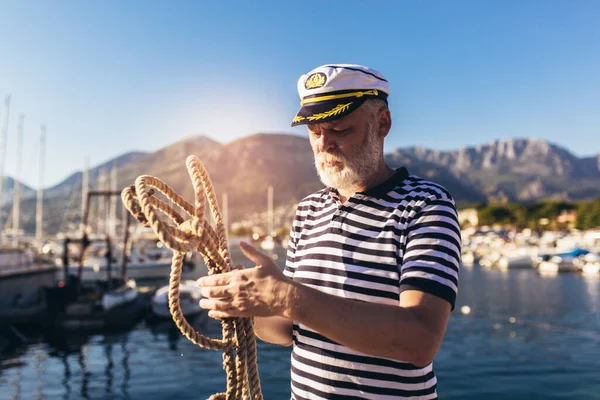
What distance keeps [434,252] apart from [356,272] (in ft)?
1.15

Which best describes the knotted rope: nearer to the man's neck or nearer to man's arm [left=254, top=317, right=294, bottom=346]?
man's arm [left=254, top=317, right=294, bottom=346]

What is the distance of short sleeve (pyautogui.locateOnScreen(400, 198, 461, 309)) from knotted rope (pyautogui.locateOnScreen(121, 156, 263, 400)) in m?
0.66

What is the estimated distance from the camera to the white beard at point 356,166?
1.94 meters

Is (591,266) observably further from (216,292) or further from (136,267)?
(216,292)

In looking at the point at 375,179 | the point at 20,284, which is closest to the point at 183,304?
the point at 20,284

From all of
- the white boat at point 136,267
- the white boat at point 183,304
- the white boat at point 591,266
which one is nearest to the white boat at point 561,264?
the white boat at point 591,266

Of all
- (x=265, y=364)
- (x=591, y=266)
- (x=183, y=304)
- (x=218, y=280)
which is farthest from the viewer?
(x=591, y=266)

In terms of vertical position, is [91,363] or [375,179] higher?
[375,179]

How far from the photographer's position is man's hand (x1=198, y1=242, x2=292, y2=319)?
→ 4.48 ft

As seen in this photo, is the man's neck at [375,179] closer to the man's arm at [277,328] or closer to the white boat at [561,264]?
the man's arm at [277,328]

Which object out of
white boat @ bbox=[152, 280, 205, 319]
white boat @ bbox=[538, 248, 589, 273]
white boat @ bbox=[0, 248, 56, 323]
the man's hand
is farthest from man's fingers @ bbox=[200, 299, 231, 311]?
white boat @ bbox=[538, 248, 589, 273]

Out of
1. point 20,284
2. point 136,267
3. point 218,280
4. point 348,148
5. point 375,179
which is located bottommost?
point 136,267

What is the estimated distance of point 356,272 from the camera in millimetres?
1825

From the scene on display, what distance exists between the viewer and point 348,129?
1.90m
